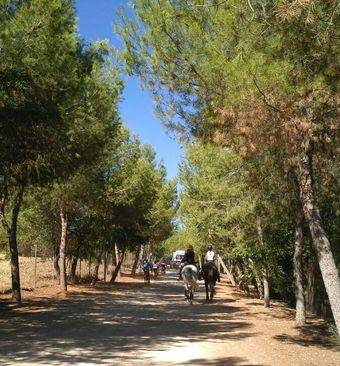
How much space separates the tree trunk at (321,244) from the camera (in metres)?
9.09

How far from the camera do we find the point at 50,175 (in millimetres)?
14852

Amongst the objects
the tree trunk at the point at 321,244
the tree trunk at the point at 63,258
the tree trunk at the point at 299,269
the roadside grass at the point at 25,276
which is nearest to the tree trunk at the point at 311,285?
the tree trunk at the point at 299,269

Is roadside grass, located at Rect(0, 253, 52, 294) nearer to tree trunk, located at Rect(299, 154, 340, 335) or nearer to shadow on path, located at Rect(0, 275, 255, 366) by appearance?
shadow on path, located at Rect(0, 275, 255, 366)

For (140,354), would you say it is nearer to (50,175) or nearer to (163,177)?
(50,175)

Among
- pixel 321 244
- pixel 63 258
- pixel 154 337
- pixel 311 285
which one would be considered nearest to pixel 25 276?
pixel 63 258

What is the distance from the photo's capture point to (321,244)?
9.26 m

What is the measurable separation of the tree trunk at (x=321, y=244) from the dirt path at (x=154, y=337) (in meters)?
1.19

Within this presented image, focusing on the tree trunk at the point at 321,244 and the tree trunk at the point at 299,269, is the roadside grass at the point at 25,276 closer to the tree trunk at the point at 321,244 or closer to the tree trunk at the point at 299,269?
the tree trunk at the point at 299,269

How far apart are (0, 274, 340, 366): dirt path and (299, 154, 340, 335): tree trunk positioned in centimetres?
119

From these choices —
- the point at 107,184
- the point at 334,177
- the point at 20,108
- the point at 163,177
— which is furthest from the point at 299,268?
the point at 163,177

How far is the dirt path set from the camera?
8594 mm

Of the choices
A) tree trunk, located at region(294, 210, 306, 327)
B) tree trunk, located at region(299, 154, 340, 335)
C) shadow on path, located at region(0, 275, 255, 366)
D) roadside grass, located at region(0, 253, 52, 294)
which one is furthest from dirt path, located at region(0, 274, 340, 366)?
roadside grass, located at region(0, 253, 52, 294)

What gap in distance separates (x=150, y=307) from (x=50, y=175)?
5989 mm

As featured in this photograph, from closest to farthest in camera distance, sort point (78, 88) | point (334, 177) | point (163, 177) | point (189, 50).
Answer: point (189, 50) < point (334, 177) < point (78, 88) < point (163, 177)
